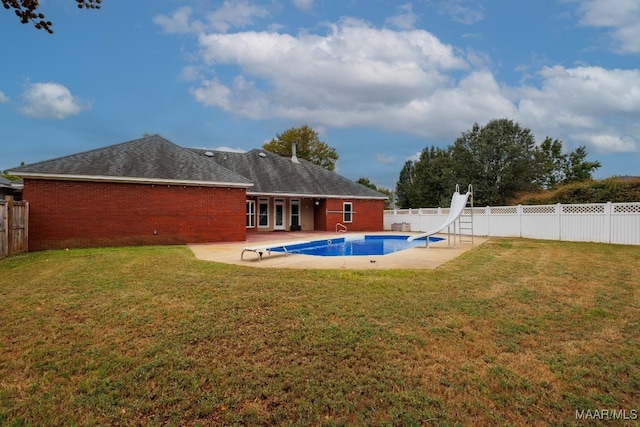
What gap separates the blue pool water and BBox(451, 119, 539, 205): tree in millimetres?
18173

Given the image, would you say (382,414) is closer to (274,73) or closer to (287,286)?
(287,286)

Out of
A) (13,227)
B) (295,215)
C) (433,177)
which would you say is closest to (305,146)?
(433,177)

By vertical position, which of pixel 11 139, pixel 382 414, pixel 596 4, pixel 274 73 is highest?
pixel 274 73

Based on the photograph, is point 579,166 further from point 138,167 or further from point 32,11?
point 32,11

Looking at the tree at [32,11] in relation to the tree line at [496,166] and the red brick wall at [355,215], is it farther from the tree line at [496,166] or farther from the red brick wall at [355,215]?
the tree line at [496,166]

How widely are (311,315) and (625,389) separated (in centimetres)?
338

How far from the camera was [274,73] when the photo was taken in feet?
67.8

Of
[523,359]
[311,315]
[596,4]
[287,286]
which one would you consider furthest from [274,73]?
[523,359]

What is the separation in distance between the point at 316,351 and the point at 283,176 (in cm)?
2089

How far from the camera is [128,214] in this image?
14.2 meters

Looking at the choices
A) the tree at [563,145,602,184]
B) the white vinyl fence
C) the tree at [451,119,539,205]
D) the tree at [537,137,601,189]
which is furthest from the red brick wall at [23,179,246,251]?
→ the tree at [563,145,602,184]

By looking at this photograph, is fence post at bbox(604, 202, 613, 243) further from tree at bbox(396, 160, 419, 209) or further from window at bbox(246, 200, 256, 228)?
tree at bbox(396, 160, 419, 209)

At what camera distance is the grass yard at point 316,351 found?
9.45 ft

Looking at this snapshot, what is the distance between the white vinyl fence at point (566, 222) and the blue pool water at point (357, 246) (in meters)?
3.15
